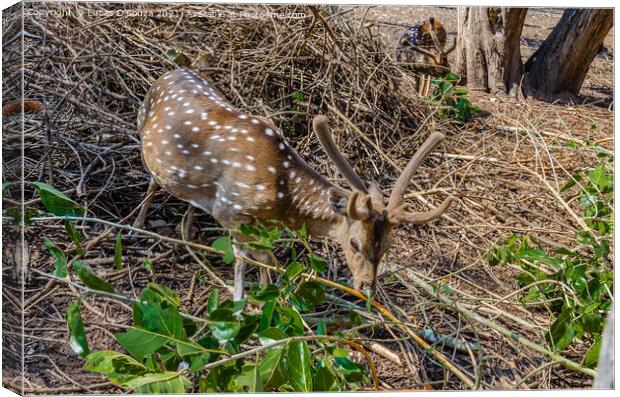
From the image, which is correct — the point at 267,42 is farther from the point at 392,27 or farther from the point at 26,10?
the point at 26,10

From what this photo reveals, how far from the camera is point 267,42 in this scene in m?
3.39

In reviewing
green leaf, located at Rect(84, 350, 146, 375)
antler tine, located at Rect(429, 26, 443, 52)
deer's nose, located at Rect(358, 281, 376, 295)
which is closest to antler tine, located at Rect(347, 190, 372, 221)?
deer's nose, located at Rect(358, 281, 376, 295)

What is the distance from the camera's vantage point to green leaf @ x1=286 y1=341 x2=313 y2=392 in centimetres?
247

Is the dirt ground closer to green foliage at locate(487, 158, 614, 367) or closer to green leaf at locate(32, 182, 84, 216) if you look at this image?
green foliage at locate(487, 158, 614, 367)

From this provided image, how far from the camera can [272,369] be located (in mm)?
2479

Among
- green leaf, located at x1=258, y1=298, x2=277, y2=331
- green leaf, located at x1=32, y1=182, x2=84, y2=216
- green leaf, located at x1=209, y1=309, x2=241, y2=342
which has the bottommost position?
green leaf, located at x1=258, y1=298, x2=277, y2=331

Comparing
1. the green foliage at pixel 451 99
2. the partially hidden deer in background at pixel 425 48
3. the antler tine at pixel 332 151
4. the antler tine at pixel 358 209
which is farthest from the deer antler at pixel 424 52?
the antler tine at pixel 358 209

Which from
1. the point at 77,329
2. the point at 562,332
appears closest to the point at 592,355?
the point at 562,332

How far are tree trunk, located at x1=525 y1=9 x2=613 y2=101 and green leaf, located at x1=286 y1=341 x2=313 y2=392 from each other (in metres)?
1.77

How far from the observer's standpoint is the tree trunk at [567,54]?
11.4 feet

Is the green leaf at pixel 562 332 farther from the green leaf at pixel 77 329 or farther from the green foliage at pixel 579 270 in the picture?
the green leaf at pixel 77 329

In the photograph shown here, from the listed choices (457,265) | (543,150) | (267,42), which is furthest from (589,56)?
(267,42)

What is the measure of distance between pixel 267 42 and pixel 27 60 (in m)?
0.91

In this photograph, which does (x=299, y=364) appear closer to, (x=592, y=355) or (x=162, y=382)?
(x=162, y=382)
